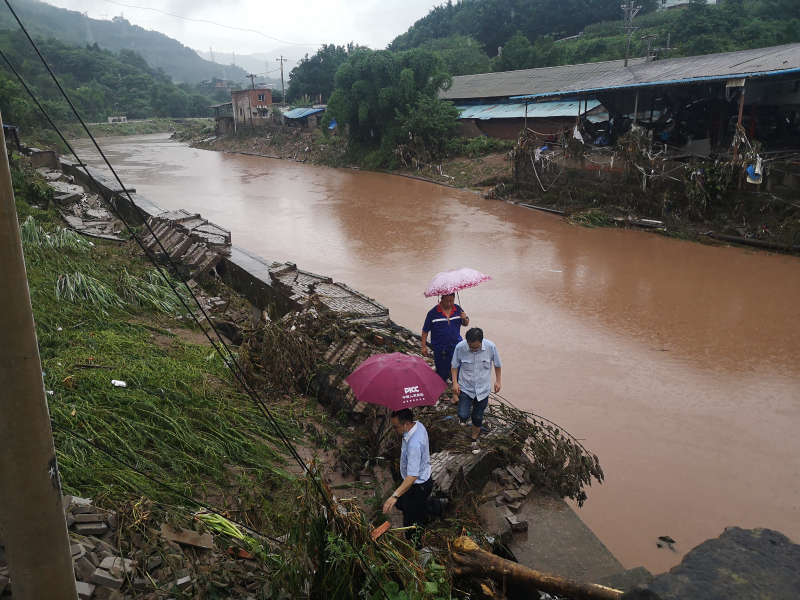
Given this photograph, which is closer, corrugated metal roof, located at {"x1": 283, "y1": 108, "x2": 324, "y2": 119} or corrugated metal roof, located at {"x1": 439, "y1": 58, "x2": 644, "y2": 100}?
corrugated metal roof, located at {"x1": 439, "y1": 58, "x2": 644, "y2": 100}

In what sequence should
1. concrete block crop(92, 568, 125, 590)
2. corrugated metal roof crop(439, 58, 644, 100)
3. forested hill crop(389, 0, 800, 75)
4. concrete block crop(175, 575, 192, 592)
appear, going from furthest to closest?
forested hill crop(389, 0, 800, 75) → corrugated metal roof crop(439, 58, 644, 100) → concrete block crop(175, 575, 192, 592) → concrete block crop(92, 568, 125, 590)

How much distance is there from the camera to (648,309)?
10.1 metres

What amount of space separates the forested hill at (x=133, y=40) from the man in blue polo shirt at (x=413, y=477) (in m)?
158

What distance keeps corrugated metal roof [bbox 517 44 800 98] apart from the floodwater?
4.18m

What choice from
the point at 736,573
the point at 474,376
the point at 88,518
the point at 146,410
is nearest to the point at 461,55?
the point at 474,376

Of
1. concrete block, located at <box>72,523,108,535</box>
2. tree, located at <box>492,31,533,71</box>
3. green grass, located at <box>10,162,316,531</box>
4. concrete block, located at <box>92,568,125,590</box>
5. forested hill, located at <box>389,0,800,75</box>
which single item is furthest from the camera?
tree, located at <box>492,31,533,71</box>

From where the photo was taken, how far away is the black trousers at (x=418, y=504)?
12.2 ft

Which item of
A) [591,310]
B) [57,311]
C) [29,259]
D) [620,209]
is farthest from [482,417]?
[620,209]

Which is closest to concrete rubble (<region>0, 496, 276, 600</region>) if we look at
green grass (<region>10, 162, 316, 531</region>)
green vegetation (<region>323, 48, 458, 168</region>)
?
green grass (<region>10, 162, 316, 531</region>)

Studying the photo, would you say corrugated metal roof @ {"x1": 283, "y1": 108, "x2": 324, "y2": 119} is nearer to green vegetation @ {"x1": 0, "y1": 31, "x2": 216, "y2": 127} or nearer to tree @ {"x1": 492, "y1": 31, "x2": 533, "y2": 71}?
tree @ {"x1": 492, "y1": 31, "x2": 533, "y2": 71}

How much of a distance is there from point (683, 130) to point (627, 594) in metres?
19.6

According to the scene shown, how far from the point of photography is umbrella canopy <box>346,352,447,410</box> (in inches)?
161

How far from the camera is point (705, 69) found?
15.6 m

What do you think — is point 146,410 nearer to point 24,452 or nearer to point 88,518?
point 88,518
